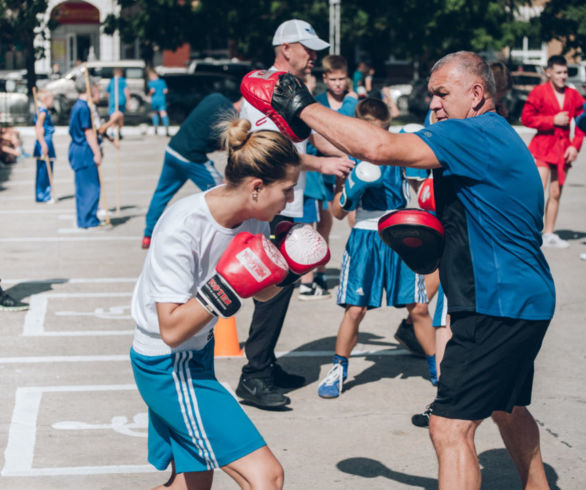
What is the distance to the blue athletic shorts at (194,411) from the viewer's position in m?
3.37

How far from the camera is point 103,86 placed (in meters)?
30.8

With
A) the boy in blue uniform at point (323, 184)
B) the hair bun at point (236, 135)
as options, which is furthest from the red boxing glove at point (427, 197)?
the boy in blue uniform at point (323, 184)

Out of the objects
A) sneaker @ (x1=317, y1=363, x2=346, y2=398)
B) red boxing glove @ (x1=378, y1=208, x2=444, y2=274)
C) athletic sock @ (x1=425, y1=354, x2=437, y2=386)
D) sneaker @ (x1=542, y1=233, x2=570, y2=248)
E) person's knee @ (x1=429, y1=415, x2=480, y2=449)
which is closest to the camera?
person's knee @ (x1=429, y1=415, x2=480, y2=449)

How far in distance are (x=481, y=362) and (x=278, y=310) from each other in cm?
244

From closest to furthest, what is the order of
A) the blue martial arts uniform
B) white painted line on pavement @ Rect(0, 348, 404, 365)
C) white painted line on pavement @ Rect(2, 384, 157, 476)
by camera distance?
1. white painted line on pavement @ Rect(2, 384, 157, 476)
2. white painted line on pavement @ Rect(0, 348, 404, 365)
3. the blue martial arts uniform

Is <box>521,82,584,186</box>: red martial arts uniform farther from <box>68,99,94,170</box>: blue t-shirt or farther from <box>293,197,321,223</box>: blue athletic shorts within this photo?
<box>68,99,94,170</box>: blue t-shirt

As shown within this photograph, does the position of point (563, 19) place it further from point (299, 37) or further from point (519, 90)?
point (299, 37)

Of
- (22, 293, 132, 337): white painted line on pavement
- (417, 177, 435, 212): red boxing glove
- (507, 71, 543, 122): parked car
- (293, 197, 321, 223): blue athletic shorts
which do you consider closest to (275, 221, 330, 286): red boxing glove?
(417, 177, 435, 212): red boxing glove

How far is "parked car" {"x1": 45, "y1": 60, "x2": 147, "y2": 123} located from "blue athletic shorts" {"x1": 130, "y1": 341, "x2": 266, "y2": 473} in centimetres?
2676

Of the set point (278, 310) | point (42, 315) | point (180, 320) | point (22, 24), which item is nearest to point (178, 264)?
point (180, 320)

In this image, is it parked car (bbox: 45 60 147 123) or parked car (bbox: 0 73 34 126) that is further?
parked car (bbox: 45 60 147 123)

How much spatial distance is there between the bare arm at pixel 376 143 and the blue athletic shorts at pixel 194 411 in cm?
94

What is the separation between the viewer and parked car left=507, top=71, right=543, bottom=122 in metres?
30.3

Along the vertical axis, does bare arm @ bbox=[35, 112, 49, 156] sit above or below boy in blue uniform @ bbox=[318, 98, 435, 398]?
above
